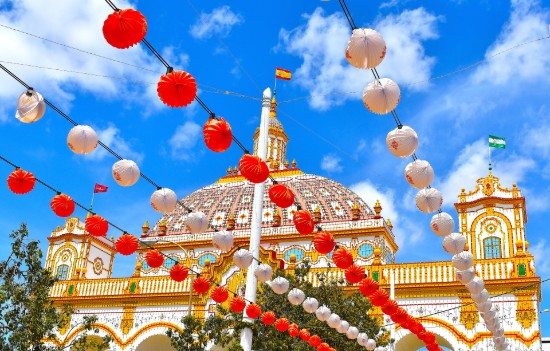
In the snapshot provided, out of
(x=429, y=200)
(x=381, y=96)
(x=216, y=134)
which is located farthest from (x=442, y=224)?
(x=216, y=134)

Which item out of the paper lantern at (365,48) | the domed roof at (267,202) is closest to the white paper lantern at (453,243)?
the paper lantern at (365,48)

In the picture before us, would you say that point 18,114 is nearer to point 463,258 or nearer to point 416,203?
point 416,203

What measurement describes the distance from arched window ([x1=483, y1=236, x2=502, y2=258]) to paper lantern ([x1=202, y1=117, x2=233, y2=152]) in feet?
74.1

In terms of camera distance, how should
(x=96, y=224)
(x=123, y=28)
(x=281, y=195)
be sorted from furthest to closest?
(x=281, y=195) → (x=96, y=224) → (x=123, y=28)

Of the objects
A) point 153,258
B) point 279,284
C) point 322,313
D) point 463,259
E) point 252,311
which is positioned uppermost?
point 463,259

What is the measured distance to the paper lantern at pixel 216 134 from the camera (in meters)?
11.0

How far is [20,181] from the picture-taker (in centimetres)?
1204

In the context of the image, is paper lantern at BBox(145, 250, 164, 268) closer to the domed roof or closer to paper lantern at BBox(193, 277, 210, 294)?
paper lantern at BBox(193, 277, 210, 294)

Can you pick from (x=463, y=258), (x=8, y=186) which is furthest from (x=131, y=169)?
(x=463, y=258)

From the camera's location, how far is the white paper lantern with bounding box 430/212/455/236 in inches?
547

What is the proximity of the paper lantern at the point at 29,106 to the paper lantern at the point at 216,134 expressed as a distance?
2735mm

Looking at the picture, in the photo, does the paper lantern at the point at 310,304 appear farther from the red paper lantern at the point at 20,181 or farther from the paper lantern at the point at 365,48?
the paper lantern at the point at 365,48

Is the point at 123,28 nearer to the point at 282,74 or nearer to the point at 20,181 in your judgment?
the point at 20,181

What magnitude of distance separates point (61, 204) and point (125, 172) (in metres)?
1.85
